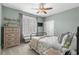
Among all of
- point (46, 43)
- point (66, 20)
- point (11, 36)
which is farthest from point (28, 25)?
point (66, 20)

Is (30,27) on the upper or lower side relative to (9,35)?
upper

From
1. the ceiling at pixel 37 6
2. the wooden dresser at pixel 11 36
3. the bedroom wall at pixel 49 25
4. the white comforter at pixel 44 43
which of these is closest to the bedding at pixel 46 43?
the white comforter at pixel 44 43

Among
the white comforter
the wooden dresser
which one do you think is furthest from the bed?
the wooden dresser

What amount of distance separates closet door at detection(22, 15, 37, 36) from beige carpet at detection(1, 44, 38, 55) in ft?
0.79

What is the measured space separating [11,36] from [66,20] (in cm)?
103

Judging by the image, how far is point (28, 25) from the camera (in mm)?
1645

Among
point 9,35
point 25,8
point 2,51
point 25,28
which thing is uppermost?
point 25,8

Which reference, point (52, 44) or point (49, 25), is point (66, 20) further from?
point (52, 44)

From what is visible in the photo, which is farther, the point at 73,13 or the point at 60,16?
the point at 60,16

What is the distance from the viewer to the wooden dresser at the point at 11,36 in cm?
154

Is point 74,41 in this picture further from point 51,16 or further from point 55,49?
point 51,16

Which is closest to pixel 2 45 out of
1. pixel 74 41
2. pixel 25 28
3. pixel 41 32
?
pixel 25 28

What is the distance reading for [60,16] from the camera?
1625mm

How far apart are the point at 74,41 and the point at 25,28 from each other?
35.2 inches
